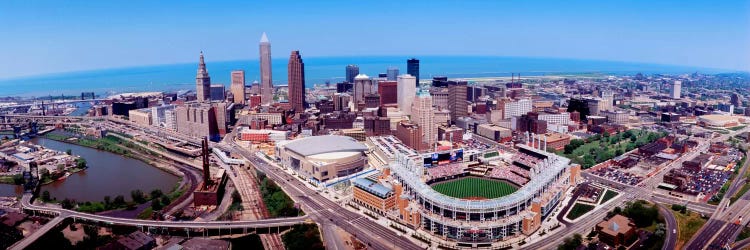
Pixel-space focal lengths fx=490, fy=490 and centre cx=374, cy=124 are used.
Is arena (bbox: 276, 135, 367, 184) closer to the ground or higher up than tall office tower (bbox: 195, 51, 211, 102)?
closer to the ground

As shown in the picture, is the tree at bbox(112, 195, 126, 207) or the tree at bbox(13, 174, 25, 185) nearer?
the tree at bbox(112, 195, 126, 207)

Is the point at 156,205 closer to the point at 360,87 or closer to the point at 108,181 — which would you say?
the point at 108,181

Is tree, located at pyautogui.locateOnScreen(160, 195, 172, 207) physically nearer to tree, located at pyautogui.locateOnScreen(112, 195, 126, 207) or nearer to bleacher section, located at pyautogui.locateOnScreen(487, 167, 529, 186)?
tree, located at pyautogui.locateOnScreen(112, 195, 126, 207)

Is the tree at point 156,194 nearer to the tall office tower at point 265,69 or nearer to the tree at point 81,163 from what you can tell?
the tree at point 81,163

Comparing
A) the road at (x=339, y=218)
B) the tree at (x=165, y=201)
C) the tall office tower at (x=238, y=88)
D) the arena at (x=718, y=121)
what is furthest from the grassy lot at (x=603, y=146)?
the tall office tower at (x=238, y=88)

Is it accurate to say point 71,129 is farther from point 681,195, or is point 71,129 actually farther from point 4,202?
point 681,195

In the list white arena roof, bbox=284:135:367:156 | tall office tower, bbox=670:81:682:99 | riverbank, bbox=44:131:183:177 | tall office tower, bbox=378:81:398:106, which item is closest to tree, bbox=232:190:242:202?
white arena roof, bbox=284:135:367:156

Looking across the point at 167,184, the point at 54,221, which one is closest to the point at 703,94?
the point at 167,184
